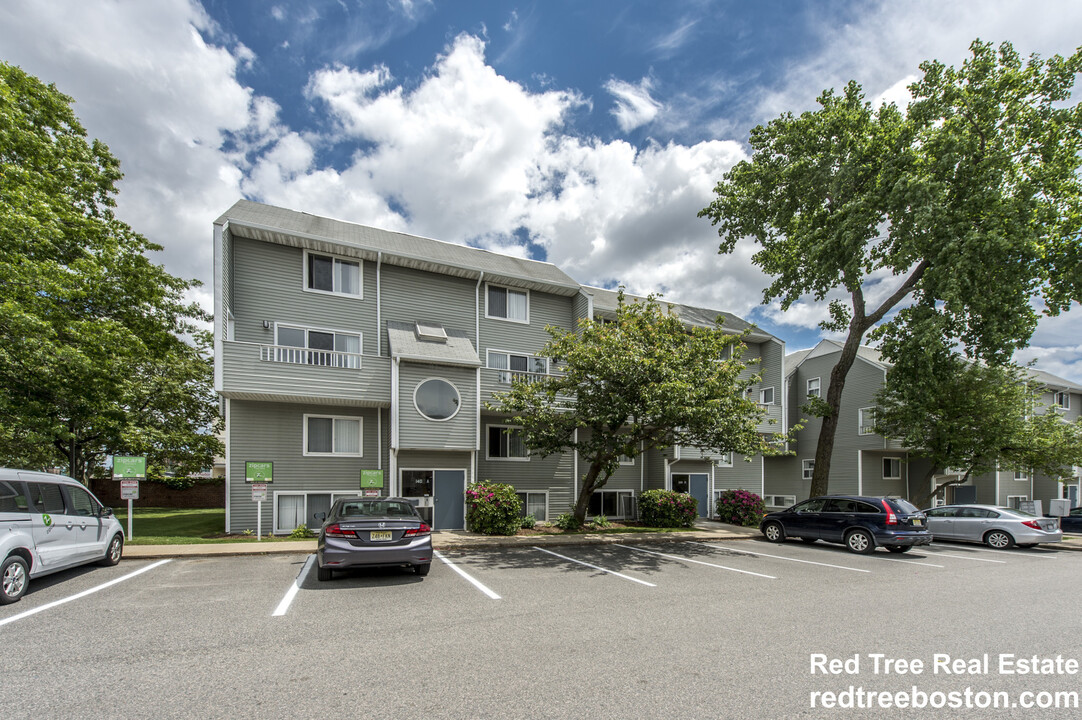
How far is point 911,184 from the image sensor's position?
53.3 feet

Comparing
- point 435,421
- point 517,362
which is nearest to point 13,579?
point 435,421

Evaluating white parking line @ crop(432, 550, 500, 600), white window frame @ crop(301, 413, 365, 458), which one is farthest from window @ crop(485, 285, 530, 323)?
white parking line @ crop(432, 550, 500, 600)

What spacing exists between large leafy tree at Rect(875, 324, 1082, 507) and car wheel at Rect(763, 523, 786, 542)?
8.06m

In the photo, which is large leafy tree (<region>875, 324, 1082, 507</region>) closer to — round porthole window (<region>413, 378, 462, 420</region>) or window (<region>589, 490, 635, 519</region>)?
window (<region>589, 490, 635, 519</region>)

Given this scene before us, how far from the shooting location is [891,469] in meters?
28.4

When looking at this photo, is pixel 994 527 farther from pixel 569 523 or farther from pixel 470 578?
pixel 470 578

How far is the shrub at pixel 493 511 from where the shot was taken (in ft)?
50.0

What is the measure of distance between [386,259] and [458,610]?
12798 mm

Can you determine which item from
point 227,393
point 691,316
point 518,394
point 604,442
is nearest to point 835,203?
point 691,316

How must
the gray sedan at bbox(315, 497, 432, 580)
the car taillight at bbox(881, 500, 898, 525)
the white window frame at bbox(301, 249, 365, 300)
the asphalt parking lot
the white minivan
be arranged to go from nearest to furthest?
the asphalt parking lot
the white minivan
the gray sedan at bbox(315, 497, 432, 580)
the car taillight at bbox(881, 500, 898, 525)
the white window frame at bbox(301, 249, 365, 300)

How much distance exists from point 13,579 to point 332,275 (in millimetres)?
11397

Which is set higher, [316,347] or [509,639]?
[316,347]

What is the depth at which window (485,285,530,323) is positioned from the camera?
19328 mm

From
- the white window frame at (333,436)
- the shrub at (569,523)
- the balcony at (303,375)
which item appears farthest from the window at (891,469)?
the white window frame at (333,436)
